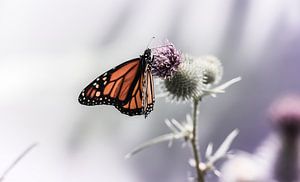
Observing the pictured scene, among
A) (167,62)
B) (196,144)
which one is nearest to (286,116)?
(196,144)

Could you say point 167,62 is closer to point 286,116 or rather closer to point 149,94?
point 149,94

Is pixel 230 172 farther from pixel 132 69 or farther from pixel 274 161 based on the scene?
pixel 132 69

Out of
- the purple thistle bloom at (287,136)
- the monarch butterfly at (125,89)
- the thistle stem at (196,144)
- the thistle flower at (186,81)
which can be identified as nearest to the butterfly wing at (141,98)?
the monarch butterfly at (125,89)

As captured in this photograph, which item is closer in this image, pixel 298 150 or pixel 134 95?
pixel 298 150

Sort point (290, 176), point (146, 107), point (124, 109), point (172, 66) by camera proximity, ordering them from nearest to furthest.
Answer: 1. point (290, 176)
2. point (172, 66)
3. point (146, 107)
4. point (124, 109)

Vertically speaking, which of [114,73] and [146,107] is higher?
[114,73]

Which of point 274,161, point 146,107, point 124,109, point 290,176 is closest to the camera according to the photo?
point 290,176

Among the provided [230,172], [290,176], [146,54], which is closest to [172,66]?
[146,54]
